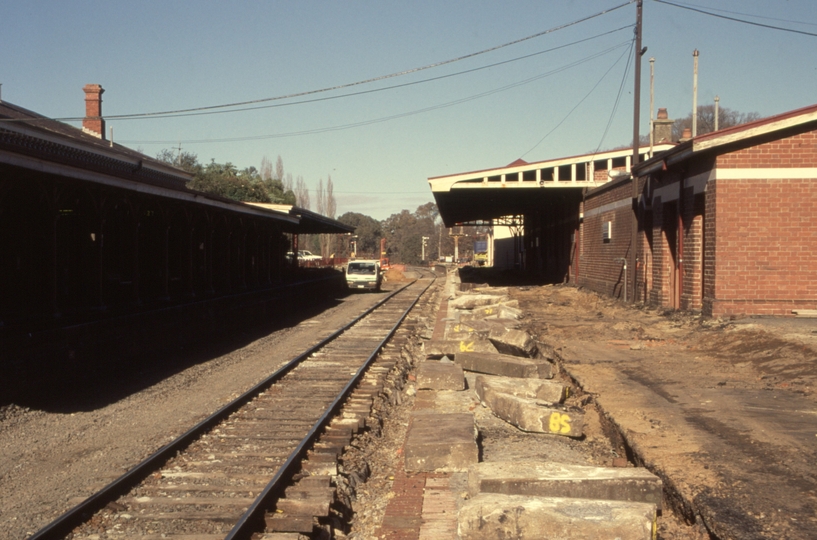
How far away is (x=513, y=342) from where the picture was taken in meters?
11.5

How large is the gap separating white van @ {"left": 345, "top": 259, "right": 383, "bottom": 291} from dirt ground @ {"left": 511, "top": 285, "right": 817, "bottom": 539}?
72.8 feet

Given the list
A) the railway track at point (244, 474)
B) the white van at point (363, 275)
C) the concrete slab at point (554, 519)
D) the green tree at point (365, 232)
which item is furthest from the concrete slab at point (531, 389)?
the green tree at point (365, 232)

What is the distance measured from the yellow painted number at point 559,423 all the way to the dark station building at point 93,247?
679cm

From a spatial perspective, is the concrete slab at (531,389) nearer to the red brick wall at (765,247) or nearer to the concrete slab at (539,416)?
the concrete slab at (539,416)

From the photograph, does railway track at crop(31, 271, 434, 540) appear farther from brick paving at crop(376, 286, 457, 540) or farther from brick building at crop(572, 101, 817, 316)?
brick building at crop(572, 101, 817, 316)

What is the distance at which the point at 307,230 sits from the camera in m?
40.1

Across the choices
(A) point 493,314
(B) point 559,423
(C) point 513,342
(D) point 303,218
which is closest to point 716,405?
(B) point 559,423

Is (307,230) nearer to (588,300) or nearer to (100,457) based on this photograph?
(588,300)

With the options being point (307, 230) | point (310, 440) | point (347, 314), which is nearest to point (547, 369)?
point (310, 440)

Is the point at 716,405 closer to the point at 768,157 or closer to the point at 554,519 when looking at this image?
the point at 554,519

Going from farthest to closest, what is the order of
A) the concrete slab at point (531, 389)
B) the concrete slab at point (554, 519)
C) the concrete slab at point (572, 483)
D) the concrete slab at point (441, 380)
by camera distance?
1. the concrete slab at point (441, 380)
2. the concrete slab at point (531, 389)
3. the concrete slab at point (572, 483)
4. the concrete slab at point (554, 519)

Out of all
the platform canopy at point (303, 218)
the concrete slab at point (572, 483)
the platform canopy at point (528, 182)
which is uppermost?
the platform canopy at point (528, 182)

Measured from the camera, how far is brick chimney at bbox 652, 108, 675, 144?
29.5 m

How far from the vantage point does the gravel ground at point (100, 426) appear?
5.93 metres
